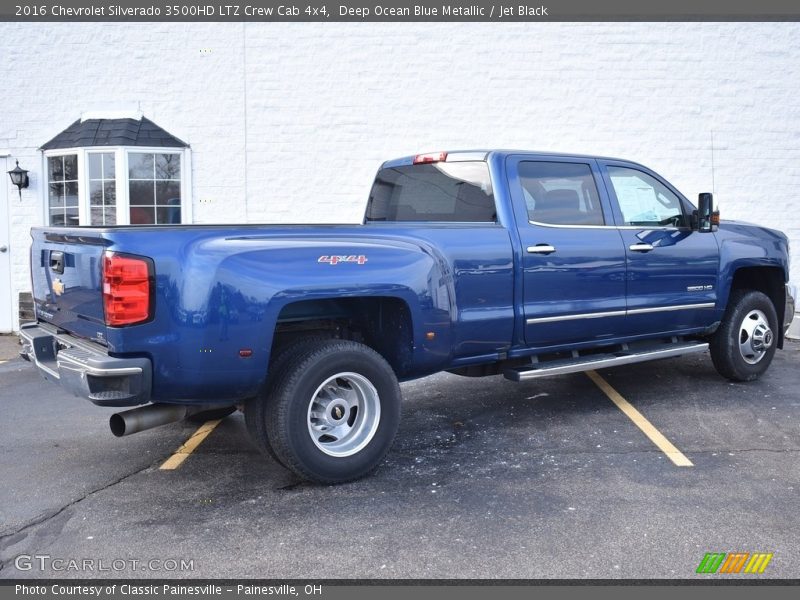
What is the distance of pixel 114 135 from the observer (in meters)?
10.1


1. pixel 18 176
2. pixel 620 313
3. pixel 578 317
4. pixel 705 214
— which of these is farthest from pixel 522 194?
pixel 18 176

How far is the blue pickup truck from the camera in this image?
390cm

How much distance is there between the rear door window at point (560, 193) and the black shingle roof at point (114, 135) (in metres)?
6.20

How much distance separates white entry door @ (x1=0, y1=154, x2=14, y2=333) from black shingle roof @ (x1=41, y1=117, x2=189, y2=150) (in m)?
0.78

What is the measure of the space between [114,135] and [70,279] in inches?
251

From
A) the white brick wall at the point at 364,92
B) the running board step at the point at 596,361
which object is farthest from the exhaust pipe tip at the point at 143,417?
the white brick wall at the point at 364,92

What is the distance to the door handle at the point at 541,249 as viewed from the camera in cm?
529

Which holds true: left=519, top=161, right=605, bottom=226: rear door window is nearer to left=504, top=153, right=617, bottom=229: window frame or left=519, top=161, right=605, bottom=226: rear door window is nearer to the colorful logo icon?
left=504, top=153, right=617, bottom=229: window frame

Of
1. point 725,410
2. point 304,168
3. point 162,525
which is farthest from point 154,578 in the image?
point 304,168

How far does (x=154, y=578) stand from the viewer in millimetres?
3383

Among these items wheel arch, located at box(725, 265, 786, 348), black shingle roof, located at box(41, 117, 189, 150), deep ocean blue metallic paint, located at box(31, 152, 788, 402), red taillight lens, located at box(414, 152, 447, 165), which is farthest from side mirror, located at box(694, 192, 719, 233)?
black shingle roof, located at box(41, 117, 189, 150)

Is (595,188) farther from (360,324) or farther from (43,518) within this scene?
(43,518)

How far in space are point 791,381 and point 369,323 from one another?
14.6ft

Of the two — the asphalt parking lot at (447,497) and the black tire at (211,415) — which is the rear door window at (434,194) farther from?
the black tire at (211,415)
